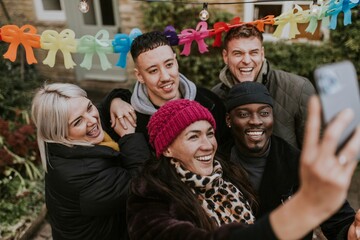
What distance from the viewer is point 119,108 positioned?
2.40 metres

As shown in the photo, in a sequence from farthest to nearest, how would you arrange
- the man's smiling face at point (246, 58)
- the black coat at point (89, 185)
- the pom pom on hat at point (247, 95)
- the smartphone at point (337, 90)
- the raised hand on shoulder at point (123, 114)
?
the man's smiling face at point (246, 58)
the raised hand on shoulder at point (123, 114)
the pom pom on hat at point (247, 95)
the black coat at point (89, 185)
the smartphone at point (337, 90)

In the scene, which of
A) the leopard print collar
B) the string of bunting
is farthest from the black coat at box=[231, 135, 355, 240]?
the string of bunting

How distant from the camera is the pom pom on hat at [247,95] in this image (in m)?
1.99

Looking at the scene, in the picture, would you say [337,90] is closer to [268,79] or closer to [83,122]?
[83,122]

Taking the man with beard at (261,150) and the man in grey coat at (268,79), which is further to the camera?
the man in grey coat at (268,79)

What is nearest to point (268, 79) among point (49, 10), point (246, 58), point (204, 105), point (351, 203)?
point (246, 58)

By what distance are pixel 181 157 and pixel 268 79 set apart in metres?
1.29

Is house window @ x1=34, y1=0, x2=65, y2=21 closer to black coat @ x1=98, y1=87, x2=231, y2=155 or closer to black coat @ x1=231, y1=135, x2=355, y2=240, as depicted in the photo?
black coat @ x1=98, y1=87, x2=231, y2=155

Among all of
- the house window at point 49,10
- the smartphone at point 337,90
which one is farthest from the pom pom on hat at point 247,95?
the house window at point 49,10

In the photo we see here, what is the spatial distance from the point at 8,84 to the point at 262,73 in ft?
13.2

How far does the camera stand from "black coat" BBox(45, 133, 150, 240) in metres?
1.86

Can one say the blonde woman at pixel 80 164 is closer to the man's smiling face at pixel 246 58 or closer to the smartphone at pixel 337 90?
the man's smiling face at pixel 246 58

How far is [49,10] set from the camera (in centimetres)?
625

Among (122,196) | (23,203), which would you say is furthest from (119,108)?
(23,203)
